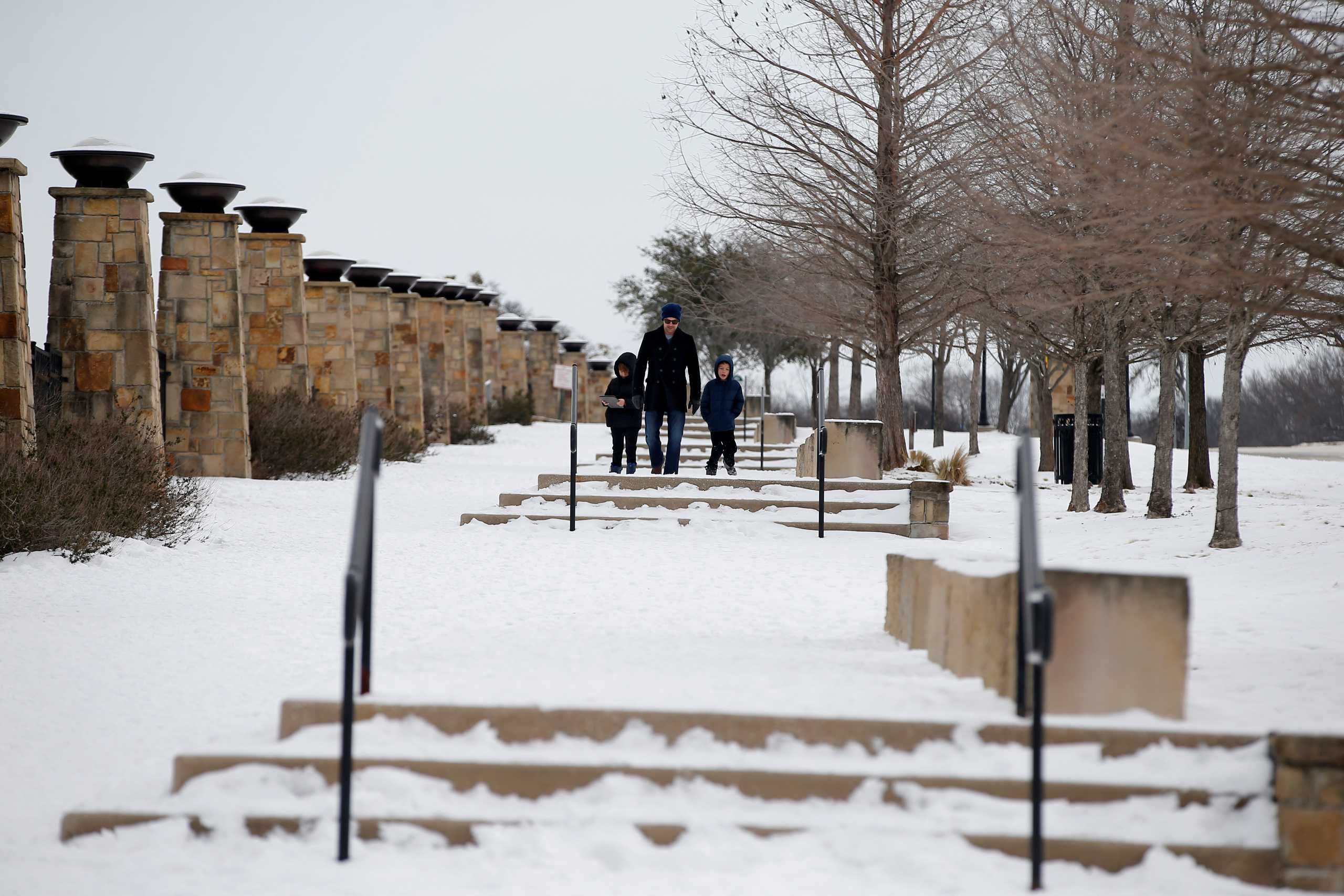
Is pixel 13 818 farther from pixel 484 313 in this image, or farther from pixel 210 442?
pixel 484 313

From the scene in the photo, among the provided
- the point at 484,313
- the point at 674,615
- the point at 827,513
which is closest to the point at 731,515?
the point at 827,513

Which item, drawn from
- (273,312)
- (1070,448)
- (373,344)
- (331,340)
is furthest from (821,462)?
(373,344)

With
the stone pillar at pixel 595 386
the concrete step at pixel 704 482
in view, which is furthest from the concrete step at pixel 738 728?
the stone pillar at pixel 595 386

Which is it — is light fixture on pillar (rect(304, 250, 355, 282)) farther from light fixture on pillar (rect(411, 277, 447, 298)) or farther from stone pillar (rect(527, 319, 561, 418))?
stone pillar (rect(527, 319, 561, 418))

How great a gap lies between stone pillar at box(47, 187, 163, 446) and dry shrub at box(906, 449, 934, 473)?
10.8 metres

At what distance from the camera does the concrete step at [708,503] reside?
558 inches

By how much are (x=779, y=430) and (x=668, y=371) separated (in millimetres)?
14397

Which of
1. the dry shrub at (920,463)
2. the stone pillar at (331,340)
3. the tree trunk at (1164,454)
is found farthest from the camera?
the stone pillar at (331,340)

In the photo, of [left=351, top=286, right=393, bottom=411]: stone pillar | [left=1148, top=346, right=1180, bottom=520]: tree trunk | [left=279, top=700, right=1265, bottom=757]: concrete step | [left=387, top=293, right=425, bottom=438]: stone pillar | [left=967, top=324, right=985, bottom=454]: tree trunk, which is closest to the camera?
[left=279, top=700, right=1265, bottom=757]: concrete step

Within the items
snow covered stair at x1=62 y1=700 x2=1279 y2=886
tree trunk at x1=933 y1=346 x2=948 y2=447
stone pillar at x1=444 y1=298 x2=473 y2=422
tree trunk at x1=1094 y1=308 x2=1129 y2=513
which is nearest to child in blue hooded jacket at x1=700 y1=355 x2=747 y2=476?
tree trunk at x1=1094 y1=308 x2=1129 y2=513

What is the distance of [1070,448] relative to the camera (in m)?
21.1

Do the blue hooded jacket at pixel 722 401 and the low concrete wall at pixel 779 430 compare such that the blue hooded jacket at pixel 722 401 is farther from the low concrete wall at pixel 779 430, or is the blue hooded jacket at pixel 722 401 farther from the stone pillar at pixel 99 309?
the low concrete wall at pixel 779 430

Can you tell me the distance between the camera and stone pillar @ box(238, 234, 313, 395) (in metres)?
21.6

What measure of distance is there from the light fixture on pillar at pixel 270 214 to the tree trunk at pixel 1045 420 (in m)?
14.0
